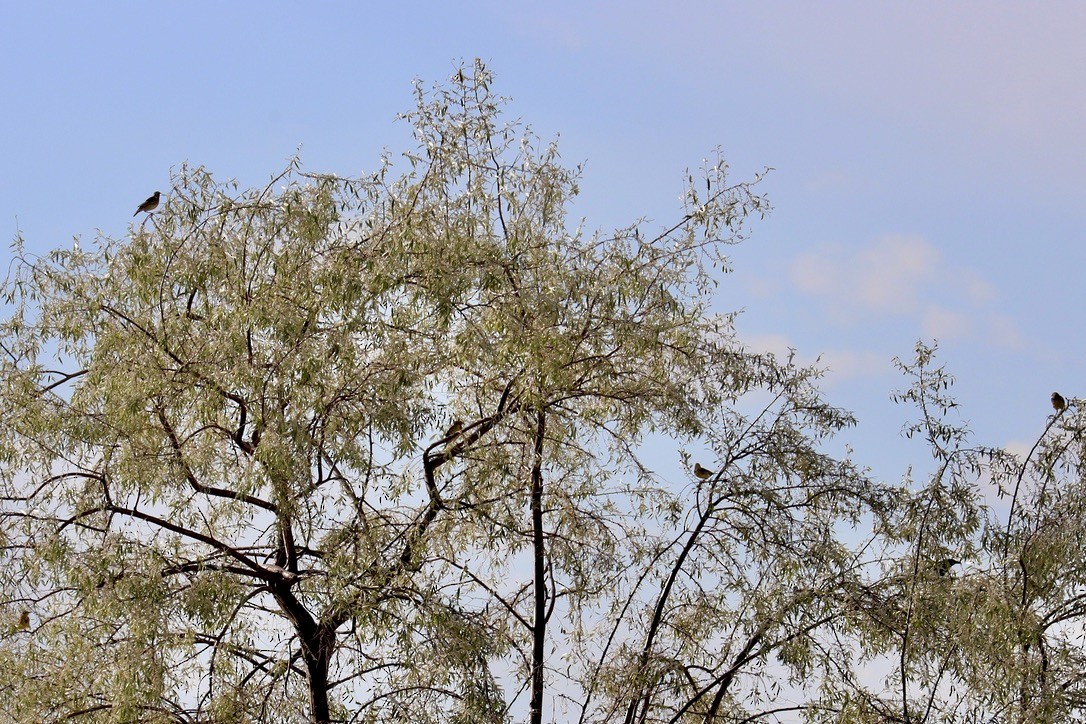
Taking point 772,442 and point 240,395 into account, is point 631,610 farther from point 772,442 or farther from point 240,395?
point 240,395

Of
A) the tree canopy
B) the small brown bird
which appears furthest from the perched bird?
the small brown bird

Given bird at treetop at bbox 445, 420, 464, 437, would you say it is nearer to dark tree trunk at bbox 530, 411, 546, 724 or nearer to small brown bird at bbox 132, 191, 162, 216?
dark tree trunk at bbox 530, 411, 546, 724

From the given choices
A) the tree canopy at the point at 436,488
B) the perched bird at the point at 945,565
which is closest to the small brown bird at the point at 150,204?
the tree canopy at the point at 436,488

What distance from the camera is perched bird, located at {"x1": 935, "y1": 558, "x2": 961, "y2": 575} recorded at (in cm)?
754

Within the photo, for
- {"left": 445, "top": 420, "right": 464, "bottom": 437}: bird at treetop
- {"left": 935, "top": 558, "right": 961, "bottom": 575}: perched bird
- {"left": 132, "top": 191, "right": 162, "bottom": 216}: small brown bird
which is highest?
{"left": 132, "top": 191, "right": 162, "bottom": 216}: small brown bird

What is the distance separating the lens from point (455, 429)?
7.80 metres

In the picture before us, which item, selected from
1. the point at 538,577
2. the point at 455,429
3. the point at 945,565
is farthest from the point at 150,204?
the point at 945,565

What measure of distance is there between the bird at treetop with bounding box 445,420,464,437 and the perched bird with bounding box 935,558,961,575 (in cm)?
298

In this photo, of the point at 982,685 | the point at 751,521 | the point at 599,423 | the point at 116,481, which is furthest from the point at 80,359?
the point at 982,685

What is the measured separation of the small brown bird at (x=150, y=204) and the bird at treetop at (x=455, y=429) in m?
2.21

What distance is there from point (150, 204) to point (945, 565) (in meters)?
5.21

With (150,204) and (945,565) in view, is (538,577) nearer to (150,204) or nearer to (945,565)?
(945,565)

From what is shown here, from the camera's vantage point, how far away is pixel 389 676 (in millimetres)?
7516

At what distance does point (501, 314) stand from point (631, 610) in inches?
81.8
